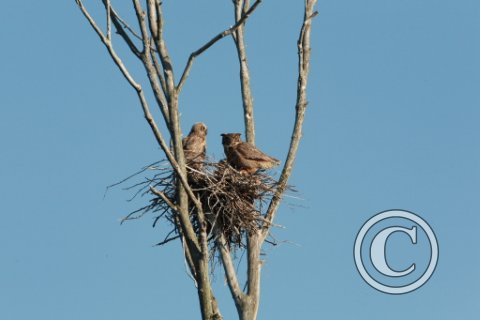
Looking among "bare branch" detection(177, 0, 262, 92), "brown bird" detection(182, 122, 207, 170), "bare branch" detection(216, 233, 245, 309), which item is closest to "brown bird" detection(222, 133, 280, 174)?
"brown bird" detection(182, 122, 207, 170)

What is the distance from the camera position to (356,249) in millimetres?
11195

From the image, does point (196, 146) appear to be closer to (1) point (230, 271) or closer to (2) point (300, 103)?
(2) point (300, 103)

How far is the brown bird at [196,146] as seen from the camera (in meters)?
11.2

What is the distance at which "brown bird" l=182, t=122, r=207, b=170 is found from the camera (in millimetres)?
11242

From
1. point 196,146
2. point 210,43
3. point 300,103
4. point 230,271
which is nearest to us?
point 210,43

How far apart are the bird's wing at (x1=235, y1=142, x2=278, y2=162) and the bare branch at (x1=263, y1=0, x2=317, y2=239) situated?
605 millimetres

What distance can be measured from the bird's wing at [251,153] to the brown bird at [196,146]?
0.44 meters

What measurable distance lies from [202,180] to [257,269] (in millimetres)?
1120

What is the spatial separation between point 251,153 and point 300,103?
2.73ft

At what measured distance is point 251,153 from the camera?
11539mm

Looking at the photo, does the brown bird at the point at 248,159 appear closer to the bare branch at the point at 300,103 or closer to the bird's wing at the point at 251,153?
the bird's wing at the point at 251,153

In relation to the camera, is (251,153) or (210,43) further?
(251,153)

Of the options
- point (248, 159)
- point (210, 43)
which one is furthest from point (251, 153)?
point (210, 43)

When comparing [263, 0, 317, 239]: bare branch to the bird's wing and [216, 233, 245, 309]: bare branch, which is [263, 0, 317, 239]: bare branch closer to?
[216, 233, 245, 309]: bare branch
